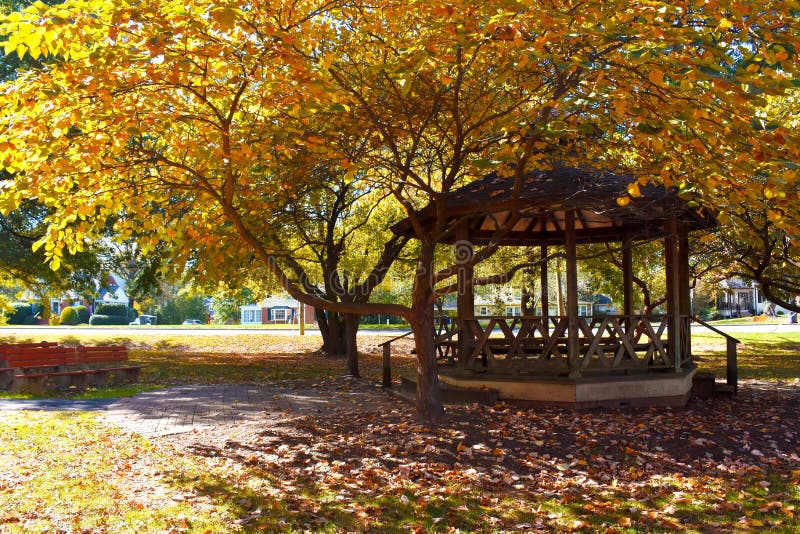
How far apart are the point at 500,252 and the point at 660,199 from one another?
12.9m

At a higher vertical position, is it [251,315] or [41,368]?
[251,315]

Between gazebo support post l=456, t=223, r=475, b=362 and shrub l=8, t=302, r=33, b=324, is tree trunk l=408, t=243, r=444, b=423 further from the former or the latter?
shrub l=8, t=302, r=33, b=324

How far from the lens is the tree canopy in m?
6.30

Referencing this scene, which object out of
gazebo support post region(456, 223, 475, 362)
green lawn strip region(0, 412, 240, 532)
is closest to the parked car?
gazebo support post region(456, 223, 475, 362)

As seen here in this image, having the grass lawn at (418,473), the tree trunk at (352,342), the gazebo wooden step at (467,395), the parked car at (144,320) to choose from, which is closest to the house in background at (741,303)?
the parked car at (144,320)

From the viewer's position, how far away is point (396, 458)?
7.80 metres

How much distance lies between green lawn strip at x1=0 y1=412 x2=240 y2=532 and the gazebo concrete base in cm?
549

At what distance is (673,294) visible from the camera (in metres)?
12.6

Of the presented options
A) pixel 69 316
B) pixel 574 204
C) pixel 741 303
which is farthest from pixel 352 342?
pixel 741 303

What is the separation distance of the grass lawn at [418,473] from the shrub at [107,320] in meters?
54.8

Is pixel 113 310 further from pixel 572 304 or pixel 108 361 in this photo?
pixel 572 304

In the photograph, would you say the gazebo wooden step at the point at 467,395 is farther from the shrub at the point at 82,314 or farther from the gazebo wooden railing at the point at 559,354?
the shrub at the point at 82,314

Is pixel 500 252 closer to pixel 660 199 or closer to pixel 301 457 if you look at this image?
pixel 660 199

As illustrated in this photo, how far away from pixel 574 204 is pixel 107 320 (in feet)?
198
